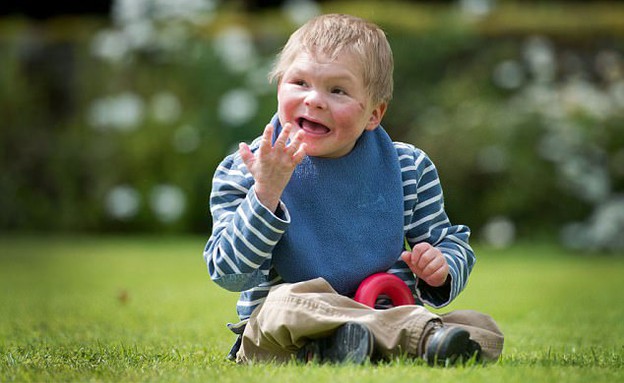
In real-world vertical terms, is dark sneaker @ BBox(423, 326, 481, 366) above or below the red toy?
below

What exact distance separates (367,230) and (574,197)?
20.9 feet

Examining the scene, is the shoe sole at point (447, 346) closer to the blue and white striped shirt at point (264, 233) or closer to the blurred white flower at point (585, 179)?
the blue and white striped shirt at point (264, 233)

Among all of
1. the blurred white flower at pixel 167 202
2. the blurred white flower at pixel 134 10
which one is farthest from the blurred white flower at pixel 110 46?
the blurred white flower at pixel 167 202

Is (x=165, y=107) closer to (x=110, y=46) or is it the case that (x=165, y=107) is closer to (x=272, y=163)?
(x=110, y=46)

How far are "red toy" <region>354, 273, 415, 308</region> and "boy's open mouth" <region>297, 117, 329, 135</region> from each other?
1.44ft

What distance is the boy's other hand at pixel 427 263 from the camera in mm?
2979

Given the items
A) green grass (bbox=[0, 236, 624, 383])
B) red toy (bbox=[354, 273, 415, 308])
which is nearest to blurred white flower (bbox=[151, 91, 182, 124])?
green grass (bbox=[0, 236, 624, 383])

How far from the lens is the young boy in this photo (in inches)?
107

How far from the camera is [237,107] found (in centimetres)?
1002

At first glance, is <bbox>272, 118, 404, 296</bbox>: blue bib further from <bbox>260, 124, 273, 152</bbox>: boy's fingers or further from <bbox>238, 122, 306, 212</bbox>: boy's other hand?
<bbox>260, 124, 273, 152</bbox>: boy's fingers

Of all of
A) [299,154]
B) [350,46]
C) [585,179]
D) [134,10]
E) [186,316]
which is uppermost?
[134,10]

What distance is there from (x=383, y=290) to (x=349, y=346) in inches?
13.1

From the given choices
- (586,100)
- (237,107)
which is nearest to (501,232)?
(586,100)

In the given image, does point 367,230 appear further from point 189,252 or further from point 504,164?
point 504,164
